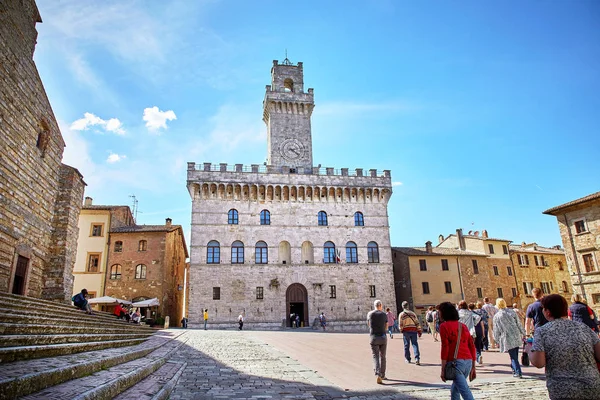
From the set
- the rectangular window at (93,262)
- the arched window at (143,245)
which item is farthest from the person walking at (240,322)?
the rectangular window at (93,262)

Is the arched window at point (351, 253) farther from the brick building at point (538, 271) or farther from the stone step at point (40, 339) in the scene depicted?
the stone step at point (40, 339)

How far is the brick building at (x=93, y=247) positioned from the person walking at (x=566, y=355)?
3444cm

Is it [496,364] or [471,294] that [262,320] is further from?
[496,364]

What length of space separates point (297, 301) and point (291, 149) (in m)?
14.7

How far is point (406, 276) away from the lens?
123 feet

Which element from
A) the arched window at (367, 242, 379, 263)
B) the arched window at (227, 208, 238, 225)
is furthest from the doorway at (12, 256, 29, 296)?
the arched window at (367, 242, 379, 263)

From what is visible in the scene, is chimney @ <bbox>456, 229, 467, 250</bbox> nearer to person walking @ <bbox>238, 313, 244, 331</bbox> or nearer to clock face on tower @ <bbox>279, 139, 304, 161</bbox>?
clock face on tower @ <bbox>279, 139, 304, 161</bbox>

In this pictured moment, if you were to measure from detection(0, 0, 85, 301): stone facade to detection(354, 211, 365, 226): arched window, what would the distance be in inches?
932

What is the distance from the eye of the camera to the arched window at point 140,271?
32.7 meters

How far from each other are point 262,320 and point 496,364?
23596 millimetres

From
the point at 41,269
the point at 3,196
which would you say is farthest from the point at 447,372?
the point at 41,269

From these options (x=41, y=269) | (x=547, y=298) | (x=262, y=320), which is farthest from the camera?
(x=262, y=320)

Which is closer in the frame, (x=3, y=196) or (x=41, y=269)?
(x=3, y=196)

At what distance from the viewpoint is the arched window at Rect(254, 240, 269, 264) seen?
33.4m
